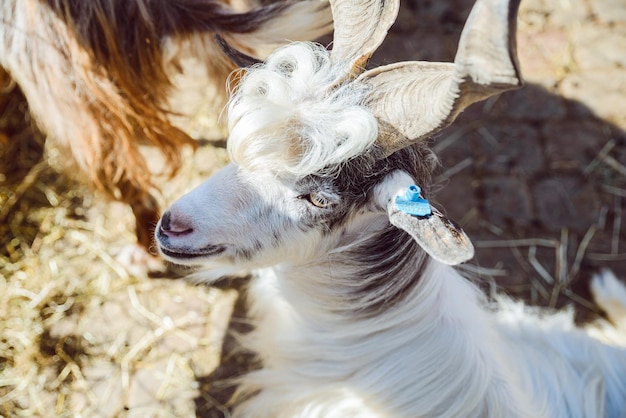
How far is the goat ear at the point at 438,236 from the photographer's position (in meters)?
1.41

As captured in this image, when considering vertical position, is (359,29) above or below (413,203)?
above

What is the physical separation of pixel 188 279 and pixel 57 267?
736mm

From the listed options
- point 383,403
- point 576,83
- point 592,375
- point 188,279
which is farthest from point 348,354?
point 576,83

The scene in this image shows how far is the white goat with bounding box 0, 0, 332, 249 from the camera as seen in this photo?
7.57ft

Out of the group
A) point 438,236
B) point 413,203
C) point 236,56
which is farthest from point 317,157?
point 236,56

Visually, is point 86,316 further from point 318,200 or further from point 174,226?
point 318,200

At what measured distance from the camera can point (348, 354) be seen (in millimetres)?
2053

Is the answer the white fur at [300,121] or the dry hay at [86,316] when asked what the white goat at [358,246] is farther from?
the dry hay at [86,316]

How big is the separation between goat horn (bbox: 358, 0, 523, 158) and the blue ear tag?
150mm

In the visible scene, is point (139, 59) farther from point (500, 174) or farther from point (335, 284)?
point (500, 174)

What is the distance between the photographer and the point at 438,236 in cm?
146

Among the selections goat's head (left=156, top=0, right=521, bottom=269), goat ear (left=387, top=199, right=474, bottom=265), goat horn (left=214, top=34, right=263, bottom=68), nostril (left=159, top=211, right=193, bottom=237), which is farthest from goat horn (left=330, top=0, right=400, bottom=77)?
nostril (left=159, top=211, right=193, bottom=237)

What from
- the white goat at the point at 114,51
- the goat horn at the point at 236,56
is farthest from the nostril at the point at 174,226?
the white goat at the point at 114,51

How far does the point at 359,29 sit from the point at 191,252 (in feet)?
2.87
